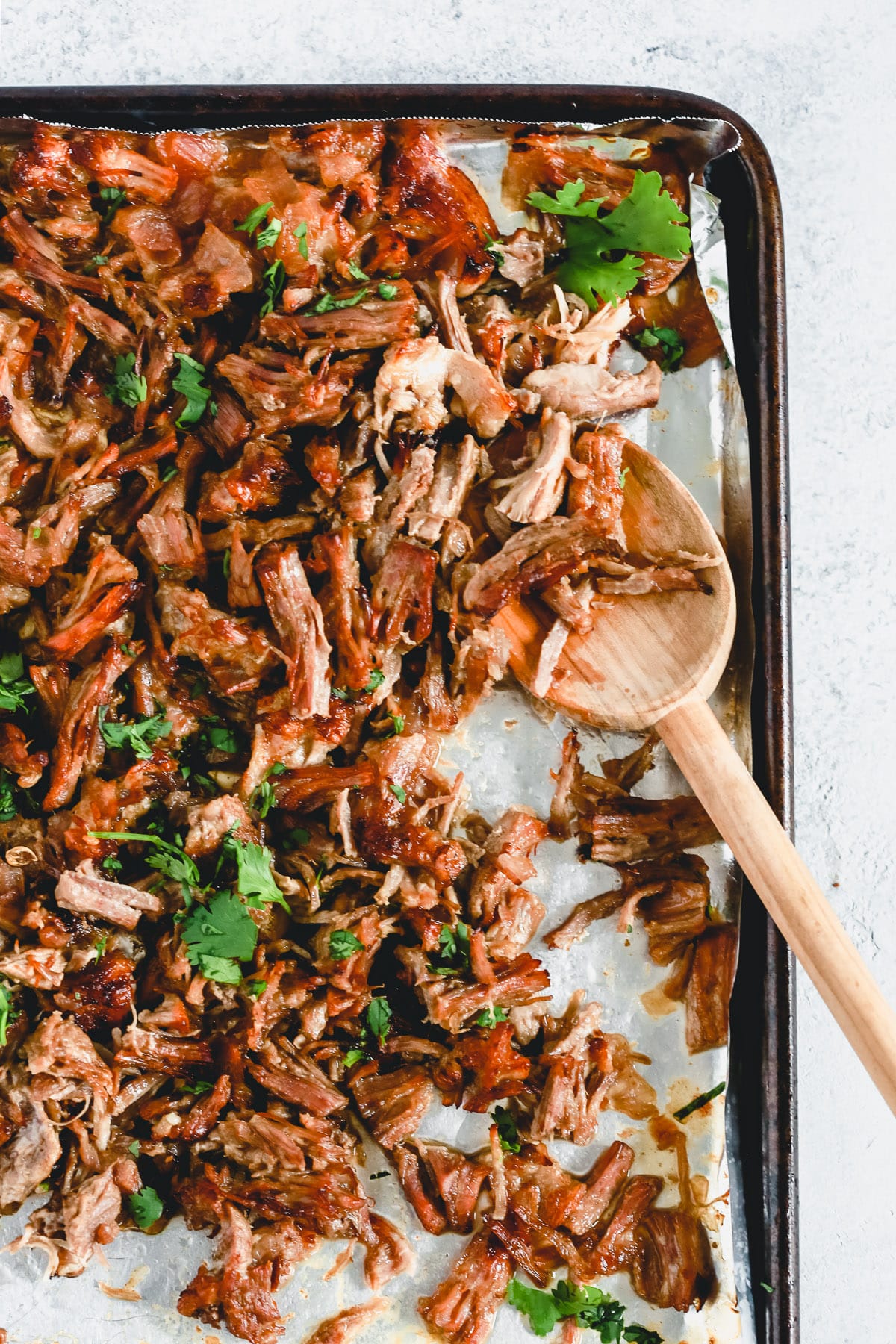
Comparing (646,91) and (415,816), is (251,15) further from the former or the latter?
(415,816)

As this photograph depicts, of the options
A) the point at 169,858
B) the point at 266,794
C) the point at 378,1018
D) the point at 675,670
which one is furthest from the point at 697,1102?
the point at 169,858

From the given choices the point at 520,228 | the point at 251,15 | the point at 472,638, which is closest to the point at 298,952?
the point at 472,638

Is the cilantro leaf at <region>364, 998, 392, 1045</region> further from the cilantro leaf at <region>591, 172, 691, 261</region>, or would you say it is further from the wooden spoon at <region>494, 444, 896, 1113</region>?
the cilantro leaf at <region>591, 172, 691, 261</region>

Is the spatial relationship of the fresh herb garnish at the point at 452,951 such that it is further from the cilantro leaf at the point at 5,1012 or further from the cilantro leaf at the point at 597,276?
the cilantro leaf at the point at 597,276

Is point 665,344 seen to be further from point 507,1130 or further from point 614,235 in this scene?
point 507,1130

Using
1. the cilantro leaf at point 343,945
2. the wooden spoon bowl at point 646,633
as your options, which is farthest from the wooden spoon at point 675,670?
the cilantro leaf at point 343,945
